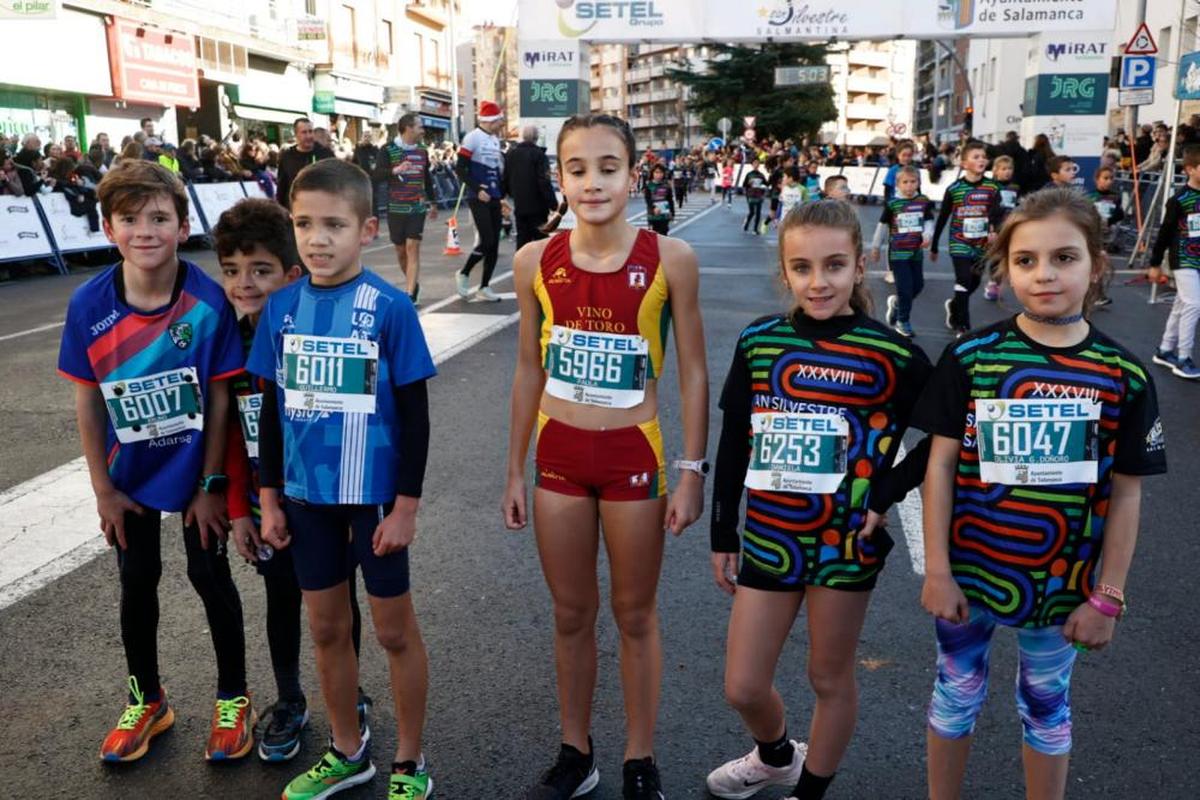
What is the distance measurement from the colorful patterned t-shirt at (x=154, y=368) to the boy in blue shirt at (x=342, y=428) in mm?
246

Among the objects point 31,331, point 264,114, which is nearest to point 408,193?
point 31,331

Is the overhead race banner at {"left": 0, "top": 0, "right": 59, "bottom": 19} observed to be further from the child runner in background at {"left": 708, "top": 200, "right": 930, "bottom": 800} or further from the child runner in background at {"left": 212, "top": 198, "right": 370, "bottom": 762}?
the child runner in background at {"left": 708, "top": 200, "right": 930, "bottom": 800}

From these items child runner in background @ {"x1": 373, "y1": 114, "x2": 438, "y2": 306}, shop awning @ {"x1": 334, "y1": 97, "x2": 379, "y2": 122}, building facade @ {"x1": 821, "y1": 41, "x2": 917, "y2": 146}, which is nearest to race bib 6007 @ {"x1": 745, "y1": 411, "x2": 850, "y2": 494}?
child runner in background @ {"x1": 373, "y1": 114, "x2": 438, "y2": 306}

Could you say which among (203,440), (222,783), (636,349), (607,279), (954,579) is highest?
(607,279)

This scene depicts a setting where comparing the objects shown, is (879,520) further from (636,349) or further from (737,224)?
(737,224)

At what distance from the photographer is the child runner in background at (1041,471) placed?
2.33 m

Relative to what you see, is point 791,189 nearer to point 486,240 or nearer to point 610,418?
point 486,240

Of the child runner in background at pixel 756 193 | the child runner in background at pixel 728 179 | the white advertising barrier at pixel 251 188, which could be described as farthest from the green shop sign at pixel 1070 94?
the white advertising barrier at pixel 251 188

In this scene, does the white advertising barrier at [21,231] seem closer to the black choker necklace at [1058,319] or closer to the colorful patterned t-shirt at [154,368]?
the colorful patterned t-shirt at [154,368]

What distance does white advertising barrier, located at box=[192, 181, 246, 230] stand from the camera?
749 inches

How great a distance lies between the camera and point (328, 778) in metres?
2.92

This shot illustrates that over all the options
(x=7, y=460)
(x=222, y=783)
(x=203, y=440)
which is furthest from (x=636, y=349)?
(x=7, y=460)

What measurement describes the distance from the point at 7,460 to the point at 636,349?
15.9 feet

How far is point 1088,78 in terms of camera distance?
2219 cm
